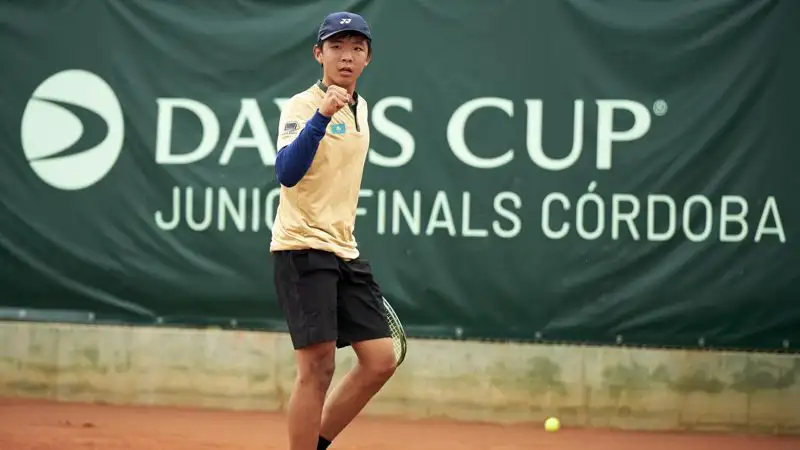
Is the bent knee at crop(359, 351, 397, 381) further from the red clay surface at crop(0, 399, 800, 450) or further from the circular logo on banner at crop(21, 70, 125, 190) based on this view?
the circular logo on banner at crop(21, 70, 125, 190)

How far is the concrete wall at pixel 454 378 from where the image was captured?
7.03 m

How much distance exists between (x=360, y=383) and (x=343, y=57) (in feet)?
3.86

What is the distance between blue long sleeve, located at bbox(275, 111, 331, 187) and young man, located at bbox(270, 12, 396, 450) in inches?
1.1

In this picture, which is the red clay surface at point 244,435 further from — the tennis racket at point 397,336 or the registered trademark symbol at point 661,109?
the registered trademark symbol at point 661,109

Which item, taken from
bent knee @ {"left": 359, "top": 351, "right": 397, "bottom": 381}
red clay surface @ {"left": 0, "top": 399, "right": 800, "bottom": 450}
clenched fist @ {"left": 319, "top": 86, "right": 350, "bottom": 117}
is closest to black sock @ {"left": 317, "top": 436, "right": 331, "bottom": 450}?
bent knee @ {"left": 359, "top": 351, "right": 397, "bottom": 381}

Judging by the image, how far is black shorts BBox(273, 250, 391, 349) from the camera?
4.51 m

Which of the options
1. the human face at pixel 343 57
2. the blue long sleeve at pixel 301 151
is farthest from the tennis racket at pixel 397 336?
the human face at pixel 343 57

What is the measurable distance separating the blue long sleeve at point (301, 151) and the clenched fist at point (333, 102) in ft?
0.07

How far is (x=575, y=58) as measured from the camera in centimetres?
708

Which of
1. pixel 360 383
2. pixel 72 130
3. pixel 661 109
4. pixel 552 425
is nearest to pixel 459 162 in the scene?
pixel 661 109

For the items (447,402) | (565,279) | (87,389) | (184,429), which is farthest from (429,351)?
(87,389)

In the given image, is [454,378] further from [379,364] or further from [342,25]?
[342,25]

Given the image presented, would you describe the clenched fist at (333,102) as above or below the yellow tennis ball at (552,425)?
above

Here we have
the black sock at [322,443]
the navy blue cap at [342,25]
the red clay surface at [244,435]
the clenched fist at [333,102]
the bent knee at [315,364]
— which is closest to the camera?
the clenched fist at [333,102]
